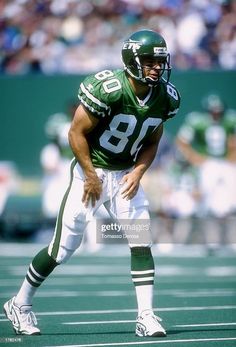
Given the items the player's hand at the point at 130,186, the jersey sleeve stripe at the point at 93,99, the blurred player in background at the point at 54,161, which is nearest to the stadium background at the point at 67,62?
the blurred player in background at the point at 54,161

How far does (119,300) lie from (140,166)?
1957mm

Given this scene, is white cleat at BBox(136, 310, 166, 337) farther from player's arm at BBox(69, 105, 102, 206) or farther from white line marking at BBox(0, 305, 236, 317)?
white line marking at BBox(0, 305, 236, 317)

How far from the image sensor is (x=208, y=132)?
12602 mm

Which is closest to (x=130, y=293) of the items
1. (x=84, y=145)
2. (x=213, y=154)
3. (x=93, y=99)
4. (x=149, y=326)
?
(x=149, y=326)

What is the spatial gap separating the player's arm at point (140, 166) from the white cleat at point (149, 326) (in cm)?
63

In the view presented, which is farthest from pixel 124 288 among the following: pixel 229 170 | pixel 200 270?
pixel 229 170

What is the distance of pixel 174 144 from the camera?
12.7 metres

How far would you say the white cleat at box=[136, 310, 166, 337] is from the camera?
16.5ft

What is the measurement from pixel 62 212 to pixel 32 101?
778 centimetres

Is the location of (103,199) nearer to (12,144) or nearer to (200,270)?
(200,270)

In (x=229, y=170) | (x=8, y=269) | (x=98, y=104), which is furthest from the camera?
(x=229, y=170)

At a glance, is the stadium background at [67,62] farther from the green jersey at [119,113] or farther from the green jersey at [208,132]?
the green jersey at [119,113]

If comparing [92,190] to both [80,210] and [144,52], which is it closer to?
[80,210]

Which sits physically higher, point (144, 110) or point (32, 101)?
point (144, 110)
